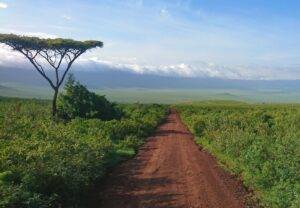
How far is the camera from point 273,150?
20.7m

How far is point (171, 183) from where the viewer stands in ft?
63.0

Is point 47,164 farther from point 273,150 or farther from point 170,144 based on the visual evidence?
point 170,144

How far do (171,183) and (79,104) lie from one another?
22.2 m

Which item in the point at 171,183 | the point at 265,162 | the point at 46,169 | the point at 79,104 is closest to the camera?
the point at 46,169

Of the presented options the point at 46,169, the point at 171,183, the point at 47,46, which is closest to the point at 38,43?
the point at 47,46

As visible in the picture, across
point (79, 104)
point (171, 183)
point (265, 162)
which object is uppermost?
point (79, 104)

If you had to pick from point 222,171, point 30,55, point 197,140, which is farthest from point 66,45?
point 222,171

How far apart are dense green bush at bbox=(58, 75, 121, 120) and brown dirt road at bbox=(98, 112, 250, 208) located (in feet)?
45.7

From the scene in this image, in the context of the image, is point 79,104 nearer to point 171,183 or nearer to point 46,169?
point 171,183

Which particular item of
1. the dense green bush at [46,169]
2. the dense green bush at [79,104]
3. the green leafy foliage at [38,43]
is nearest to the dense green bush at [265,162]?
the dense green bush at [46,169]

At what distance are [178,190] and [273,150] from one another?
444cm

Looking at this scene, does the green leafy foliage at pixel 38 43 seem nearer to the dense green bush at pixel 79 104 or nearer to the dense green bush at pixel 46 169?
the dense green bush at pixel 79 104

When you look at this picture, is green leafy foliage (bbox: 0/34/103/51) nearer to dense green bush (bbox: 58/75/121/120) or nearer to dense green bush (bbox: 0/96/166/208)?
dense green bush (bbox: 58/75/121/120)

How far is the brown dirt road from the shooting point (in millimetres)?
16641
